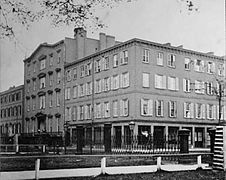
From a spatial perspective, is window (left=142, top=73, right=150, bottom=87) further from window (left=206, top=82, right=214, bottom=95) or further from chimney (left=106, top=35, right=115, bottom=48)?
window (left=206, top=82, right=214, bottom=95)

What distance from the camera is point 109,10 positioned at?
2.82 meters

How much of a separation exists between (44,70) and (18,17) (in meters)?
0.33

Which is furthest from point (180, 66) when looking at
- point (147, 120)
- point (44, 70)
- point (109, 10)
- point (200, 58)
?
point (44, 70)

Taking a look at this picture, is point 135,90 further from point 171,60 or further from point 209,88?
point 209,88

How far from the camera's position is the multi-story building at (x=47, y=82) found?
241cm

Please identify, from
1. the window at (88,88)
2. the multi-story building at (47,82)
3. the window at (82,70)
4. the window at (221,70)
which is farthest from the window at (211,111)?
the multi-story building at (47,82)

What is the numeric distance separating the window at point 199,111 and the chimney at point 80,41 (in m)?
1.07

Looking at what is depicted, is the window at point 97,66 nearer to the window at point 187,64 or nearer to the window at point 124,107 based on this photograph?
the window at point 124,107

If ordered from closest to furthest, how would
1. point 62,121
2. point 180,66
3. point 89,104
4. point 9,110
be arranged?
point 9,110 < point 62,121 < point 89,104 < point 180,66

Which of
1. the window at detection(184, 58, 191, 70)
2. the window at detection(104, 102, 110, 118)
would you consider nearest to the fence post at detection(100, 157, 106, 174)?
the window at detection(104, 102, 110, 118)

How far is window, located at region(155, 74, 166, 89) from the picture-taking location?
9.67ft

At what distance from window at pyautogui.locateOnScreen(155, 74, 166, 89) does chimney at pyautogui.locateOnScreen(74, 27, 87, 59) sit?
644 mm

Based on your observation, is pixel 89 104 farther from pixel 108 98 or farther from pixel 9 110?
pixel 9 110

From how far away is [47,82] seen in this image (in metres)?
2.47
